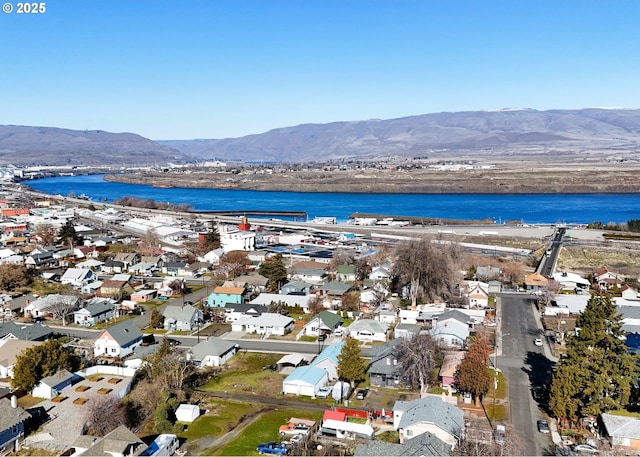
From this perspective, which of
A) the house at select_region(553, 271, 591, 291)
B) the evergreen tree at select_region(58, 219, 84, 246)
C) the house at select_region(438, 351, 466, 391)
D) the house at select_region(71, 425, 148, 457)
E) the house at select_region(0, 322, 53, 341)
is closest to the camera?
the house at select_region(71, 425, 148, 457)

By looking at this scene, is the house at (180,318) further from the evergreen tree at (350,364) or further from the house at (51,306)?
the evergreen tree at (350,364)

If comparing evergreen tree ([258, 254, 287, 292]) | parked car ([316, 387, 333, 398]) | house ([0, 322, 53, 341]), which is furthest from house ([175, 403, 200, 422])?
evergreen tree ([258, 254, 287, 292])

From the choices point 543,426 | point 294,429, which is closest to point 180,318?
A: point 294,429

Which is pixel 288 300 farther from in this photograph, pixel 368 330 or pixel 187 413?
pixel 187 413

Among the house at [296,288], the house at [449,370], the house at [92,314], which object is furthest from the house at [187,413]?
the house at [296,288]

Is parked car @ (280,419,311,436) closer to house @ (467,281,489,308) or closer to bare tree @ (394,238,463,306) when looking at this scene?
bare tree @ (394,238,463,306)
